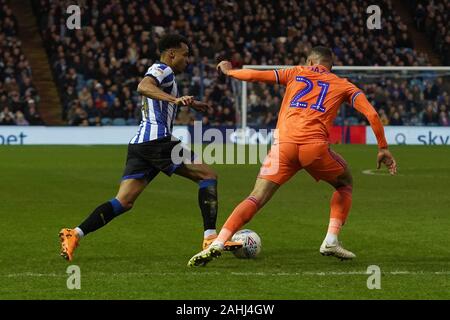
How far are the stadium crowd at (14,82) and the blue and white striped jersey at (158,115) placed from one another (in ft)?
79.9

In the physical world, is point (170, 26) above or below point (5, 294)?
above

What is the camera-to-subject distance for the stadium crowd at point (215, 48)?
115ft

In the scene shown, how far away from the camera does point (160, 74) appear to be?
32.2 feet

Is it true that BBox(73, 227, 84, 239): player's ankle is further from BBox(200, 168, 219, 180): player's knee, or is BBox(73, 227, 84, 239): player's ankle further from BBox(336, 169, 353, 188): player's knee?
BBox(336, 169, 353, 188): player's knee

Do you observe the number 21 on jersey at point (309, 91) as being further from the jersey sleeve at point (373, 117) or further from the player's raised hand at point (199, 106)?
the player's raised hand at point (199, 106)

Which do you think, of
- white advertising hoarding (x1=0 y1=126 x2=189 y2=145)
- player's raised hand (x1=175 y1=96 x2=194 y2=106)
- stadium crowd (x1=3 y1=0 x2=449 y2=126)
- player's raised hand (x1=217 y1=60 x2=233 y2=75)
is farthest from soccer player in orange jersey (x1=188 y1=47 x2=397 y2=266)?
stadium crowd (x1=3 y1=0 x2=449 y2=126)

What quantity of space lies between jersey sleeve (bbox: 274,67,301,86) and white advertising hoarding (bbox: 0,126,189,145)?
24.4m

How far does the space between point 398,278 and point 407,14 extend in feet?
119

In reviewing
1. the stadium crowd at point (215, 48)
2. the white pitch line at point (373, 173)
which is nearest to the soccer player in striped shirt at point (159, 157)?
the white pitch line at point (373, 173)

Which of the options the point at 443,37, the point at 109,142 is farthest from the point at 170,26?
the point at 443,37

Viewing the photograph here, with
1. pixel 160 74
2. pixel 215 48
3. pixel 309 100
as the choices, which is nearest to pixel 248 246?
pixel 309 100

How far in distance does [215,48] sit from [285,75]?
28389mm
